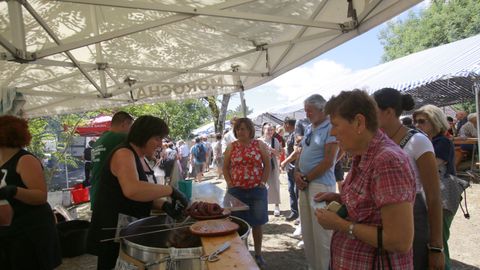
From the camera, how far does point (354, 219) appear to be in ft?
4.37

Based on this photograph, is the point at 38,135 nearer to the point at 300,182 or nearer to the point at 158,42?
the point at 158,42

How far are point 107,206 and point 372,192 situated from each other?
152 centimetres

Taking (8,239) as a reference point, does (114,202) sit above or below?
above

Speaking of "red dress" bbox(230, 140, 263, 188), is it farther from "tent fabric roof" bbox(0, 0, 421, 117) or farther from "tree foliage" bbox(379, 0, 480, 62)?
"tree foliage" bbox(379, 0, 480, 62)

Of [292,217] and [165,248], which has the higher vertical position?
[165,248]

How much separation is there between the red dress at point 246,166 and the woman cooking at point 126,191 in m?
1.54

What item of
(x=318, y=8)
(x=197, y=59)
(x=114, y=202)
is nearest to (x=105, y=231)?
(x=114, y=202)

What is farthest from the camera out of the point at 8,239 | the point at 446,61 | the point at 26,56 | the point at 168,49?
the point at 446,61

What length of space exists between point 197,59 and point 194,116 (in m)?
28.4

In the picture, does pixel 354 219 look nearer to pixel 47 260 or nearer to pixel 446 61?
pixel 47 260

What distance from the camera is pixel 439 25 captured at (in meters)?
26.5

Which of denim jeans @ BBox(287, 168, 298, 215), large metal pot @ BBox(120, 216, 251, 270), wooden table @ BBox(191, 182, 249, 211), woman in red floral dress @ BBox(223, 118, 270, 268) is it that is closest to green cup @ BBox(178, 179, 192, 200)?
wooden table @ BBox(191, 182, 249, 211)

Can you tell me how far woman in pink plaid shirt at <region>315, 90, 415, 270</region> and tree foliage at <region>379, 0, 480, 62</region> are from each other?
29.0m

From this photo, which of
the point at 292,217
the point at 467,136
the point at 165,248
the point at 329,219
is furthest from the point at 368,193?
the point at 467,136
